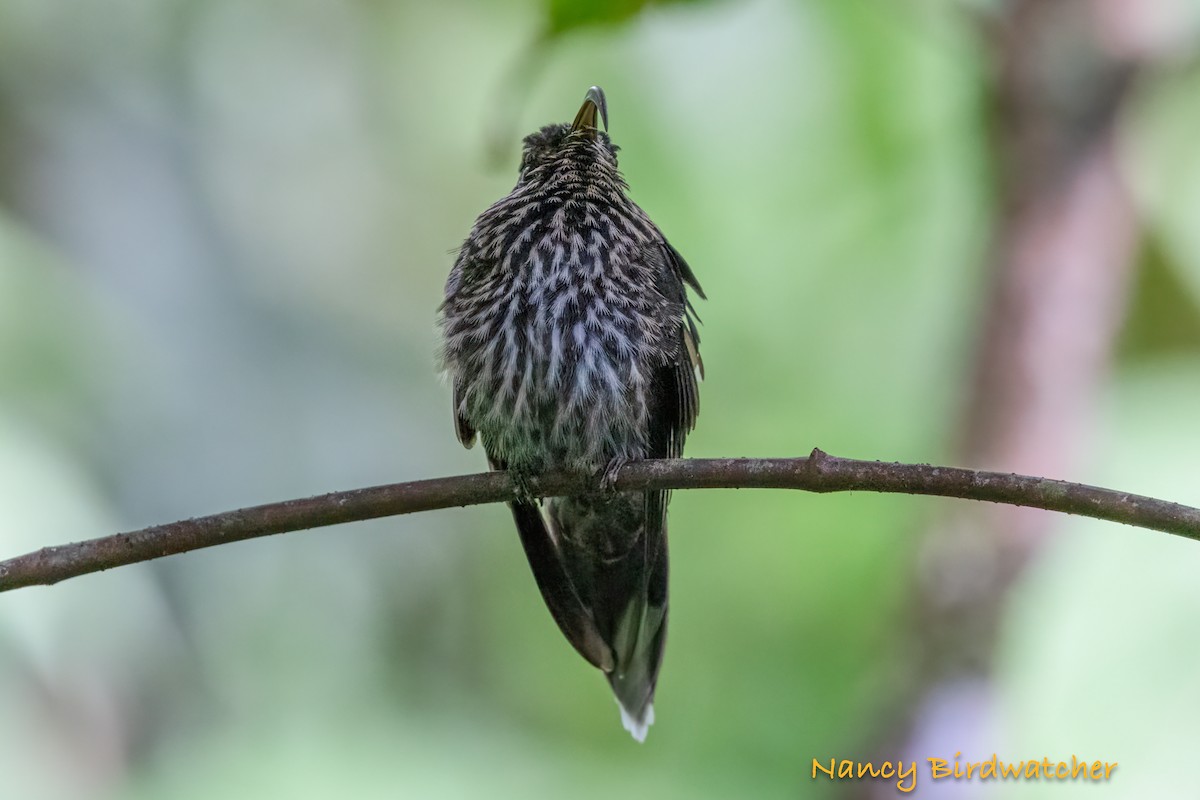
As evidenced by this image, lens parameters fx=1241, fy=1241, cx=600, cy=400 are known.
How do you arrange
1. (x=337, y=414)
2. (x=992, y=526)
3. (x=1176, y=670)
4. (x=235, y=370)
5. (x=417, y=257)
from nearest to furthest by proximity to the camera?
(x=1176, y=670) < (x=992, y=526) < (x=235, y=370) < (x=337, y=414) < (x=417, y=257)

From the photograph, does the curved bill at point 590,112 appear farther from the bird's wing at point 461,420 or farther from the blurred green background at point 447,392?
the blurred green background at point 447,392

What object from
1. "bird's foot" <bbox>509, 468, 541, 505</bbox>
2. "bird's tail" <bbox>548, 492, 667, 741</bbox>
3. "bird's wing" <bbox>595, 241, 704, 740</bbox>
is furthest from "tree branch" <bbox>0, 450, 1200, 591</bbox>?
"bird's tail" <bbox>548, 492, 667, 741</bbox>

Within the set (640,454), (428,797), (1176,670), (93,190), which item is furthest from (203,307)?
(1176,670)

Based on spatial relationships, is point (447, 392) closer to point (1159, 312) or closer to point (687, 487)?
point (687, 487)

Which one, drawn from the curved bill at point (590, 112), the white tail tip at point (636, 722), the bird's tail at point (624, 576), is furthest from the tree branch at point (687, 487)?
the curved bill at point (590, 112)

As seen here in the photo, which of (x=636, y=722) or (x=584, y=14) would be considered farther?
(x=636, y=722)

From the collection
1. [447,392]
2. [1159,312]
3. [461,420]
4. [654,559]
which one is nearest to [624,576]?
[654,559]

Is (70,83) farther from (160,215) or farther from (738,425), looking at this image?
(738,425)
